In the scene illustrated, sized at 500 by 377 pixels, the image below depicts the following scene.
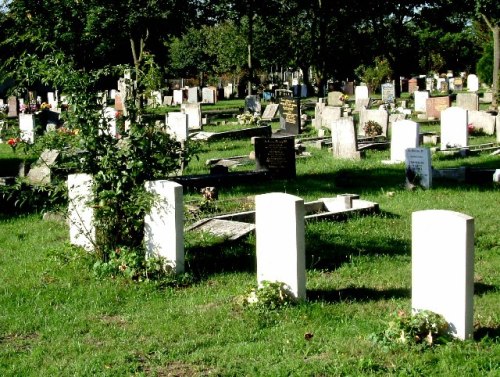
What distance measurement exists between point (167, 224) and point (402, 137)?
31.8ft

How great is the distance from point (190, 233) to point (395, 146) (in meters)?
8.12

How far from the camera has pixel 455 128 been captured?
1905 cm

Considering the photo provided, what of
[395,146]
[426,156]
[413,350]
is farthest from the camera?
[395,146]

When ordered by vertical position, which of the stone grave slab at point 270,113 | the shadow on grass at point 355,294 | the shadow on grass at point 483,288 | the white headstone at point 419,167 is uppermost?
the stone grave slab at point 270,113

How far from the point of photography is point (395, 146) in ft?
56.6

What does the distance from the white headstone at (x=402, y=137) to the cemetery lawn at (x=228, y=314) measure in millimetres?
5346

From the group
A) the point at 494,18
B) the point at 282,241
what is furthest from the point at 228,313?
Result: the point at 494,18

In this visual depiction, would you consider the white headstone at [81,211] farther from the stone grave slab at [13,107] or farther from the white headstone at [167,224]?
the stone grave slab at [13,107]

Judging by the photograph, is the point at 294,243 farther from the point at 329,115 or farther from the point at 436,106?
the point at 436,106

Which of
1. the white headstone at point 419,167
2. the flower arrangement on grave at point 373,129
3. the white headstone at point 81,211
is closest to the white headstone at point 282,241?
the white headstone at point 81,211

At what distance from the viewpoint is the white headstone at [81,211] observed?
898 centimetres

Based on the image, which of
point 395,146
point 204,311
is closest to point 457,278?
point 204,311

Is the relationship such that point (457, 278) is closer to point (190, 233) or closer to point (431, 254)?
point (431, 254)

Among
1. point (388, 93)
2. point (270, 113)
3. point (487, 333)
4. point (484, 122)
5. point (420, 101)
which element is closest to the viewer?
point (487, 333)
